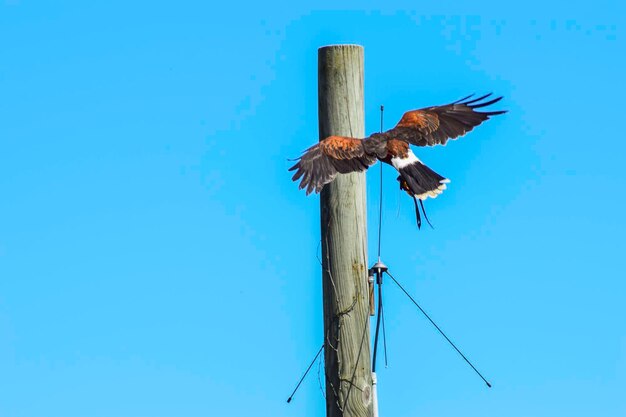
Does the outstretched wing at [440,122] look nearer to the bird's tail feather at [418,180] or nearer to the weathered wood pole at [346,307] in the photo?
the bird's tail feather at [418,180]

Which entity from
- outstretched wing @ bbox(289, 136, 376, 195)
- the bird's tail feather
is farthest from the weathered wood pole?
the bird's tail feather

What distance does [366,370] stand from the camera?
5582mm

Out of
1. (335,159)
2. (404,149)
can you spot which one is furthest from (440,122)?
(335,159)

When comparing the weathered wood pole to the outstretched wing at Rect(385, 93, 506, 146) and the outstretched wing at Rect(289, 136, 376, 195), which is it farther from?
the outstretched wing at Rect(385, 93, 506, 146)

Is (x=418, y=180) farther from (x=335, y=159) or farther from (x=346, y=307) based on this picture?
(x=346, y=307)

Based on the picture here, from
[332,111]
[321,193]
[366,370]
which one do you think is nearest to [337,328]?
[366,370]

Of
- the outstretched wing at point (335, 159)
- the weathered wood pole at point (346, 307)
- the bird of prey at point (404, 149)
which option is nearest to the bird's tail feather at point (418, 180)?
the bird of prey at point (404, 149)

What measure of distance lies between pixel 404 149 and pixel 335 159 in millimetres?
1621

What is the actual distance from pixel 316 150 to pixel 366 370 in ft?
4.22

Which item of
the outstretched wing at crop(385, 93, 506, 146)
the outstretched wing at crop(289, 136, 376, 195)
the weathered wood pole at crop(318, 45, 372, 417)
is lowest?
the weathered wood pole at crop(318, 45, 372, 417)

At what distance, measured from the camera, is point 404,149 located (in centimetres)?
723

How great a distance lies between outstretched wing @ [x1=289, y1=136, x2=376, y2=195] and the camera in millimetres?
5652

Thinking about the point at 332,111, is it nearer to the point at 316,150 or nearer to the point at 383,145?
the point at 316,150

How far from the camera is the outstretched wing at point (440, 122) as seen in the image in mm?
7441
